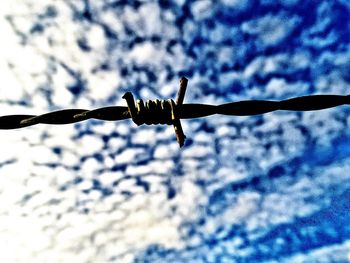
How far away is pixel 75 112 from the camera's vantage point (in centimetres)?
265

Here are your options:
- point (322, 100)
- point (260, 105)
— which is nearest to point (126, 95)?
point (260, 105)

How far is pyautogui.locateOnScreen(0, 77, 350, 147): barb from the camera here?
103 inches

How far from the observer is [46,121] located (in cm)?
262

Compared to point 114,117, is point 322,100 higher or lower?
lower

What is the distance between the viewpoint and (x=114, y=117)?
8.64 ft

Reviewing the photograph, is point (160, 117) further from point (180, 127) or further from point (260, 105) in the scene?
point (260, 105)

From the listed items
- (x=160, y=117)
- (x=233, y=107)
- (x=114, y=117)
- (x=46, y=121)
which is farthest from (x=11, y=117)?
(x=233, y=107)

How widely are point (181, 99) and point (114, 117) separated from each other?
50cm

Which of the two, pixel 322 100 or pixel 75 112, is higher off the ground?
pixel 75 112

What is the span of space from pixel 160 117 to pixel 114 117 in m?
0.33

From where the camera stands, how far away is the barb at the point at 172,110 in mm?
2621

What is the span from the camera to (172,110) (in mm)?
2682

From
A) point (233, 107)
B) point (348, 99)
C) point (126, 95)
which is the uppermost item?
point (126, 95)

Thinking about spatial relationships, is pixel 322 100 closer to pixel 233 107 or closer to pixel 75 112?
pixel 233 107
